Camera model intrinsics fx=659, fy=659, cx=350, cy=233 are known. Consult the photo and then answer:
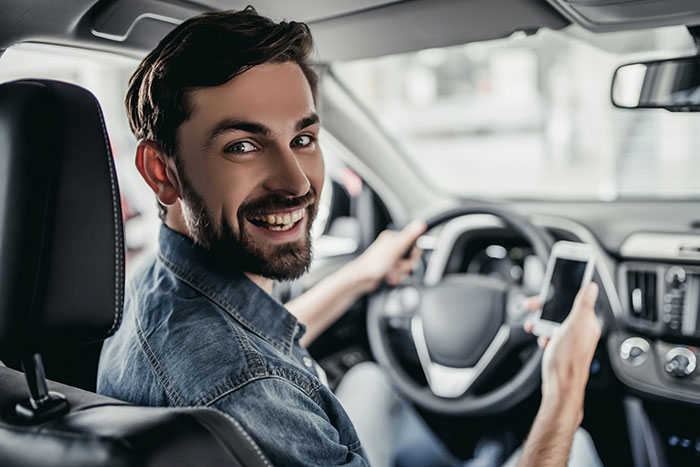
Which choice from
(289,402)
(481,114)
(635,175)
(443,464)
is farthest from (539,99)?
(289,402)

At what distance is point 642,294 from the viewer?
2047mm

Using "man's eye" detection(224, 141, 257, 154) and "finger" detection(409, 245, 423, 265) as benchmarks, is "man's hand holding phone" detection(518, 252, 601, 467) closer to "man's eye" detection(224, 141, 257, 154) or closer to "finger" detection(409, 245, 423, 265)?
"finger" detection(409, 245, 423, 265)

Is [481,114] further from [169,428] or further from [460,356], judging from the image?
[169,428]

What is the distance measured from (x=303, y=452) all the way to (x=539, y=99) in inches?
530

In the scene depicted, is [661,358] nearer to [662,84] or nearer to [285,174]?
[662,84]

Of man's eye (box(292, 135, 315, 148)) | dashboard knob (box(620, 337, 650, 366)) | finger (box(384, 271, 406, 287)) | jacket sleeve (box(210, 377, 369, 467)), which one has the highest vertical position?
man's eye (box(292, 135, 315, 148))

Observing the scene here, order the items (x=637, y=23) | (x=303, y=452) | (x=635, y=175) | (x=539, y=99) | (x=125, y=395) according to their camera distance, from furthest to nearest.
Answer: (x=539, y=99) < (x=635, y=175) < (x=637, y=23) < (x=125, y=395) < (x=303, y=452)

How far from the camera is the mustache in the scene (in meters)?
1.43

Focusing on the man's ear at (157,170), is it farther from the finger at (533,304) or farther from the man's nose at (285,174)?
the finger at (533,304)

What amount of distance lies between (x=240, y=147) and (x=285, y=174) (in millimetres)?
115

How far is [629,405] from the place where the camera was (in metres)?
2.03

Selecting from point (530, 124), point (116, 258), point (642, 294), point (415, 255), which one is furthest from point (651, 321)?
point (530, 124)

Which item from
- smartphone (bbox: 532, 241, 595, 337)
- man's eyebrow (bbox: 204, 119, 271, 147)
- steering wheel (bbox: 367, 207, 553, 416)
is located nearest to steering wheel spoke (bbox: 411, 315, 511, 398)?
steering wheel (bbox: 367, 207, 553, 416)

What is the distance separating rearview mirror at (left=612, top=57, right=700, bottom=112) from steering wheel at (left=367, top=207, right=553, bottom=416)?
0.48 meters
